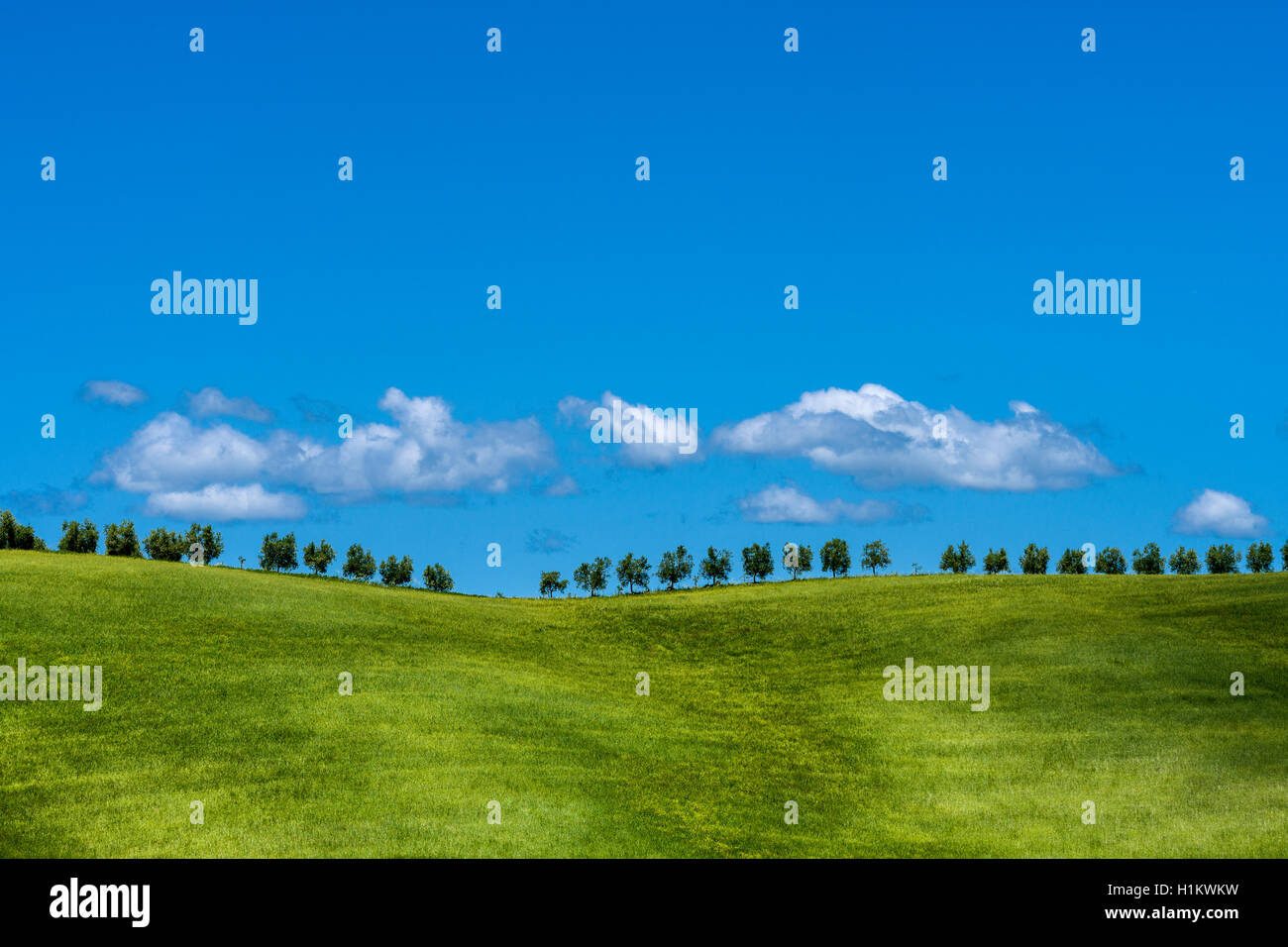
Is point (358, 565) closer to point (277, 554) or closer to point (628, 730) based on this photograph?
point (277, 554)

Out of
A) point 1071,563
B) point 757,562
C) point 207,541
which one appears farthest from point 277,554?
point 1071,563

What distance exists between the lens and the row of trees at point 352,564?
321 ft

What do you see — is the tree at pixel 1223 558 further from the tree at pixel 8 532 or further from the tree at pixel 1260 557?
the tree at pixel 8 532

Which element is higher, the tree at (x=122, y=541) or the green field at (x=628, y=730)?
the tree at (x=122, y=541)

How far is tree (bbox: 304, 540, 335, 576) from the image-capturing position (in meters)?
97.3

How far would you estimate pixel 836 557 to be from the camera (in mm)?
112062

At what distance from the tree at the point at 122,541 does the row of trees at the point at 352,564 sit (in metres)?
11.3

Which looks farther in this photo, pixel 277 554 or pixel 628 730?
pixel 277 554

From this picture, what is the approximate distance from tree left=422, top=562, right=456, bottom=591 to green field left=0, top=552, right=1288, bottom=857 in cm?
3427

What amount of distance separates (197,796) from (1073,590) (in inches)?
2205

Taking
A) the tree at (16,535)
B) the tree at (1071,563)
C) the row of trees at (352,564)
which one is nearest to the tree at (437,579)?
the row of trees at (352,564)

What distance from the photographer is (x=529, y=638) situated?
65375 millimetres

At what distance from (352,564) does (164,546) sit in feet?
60.5
